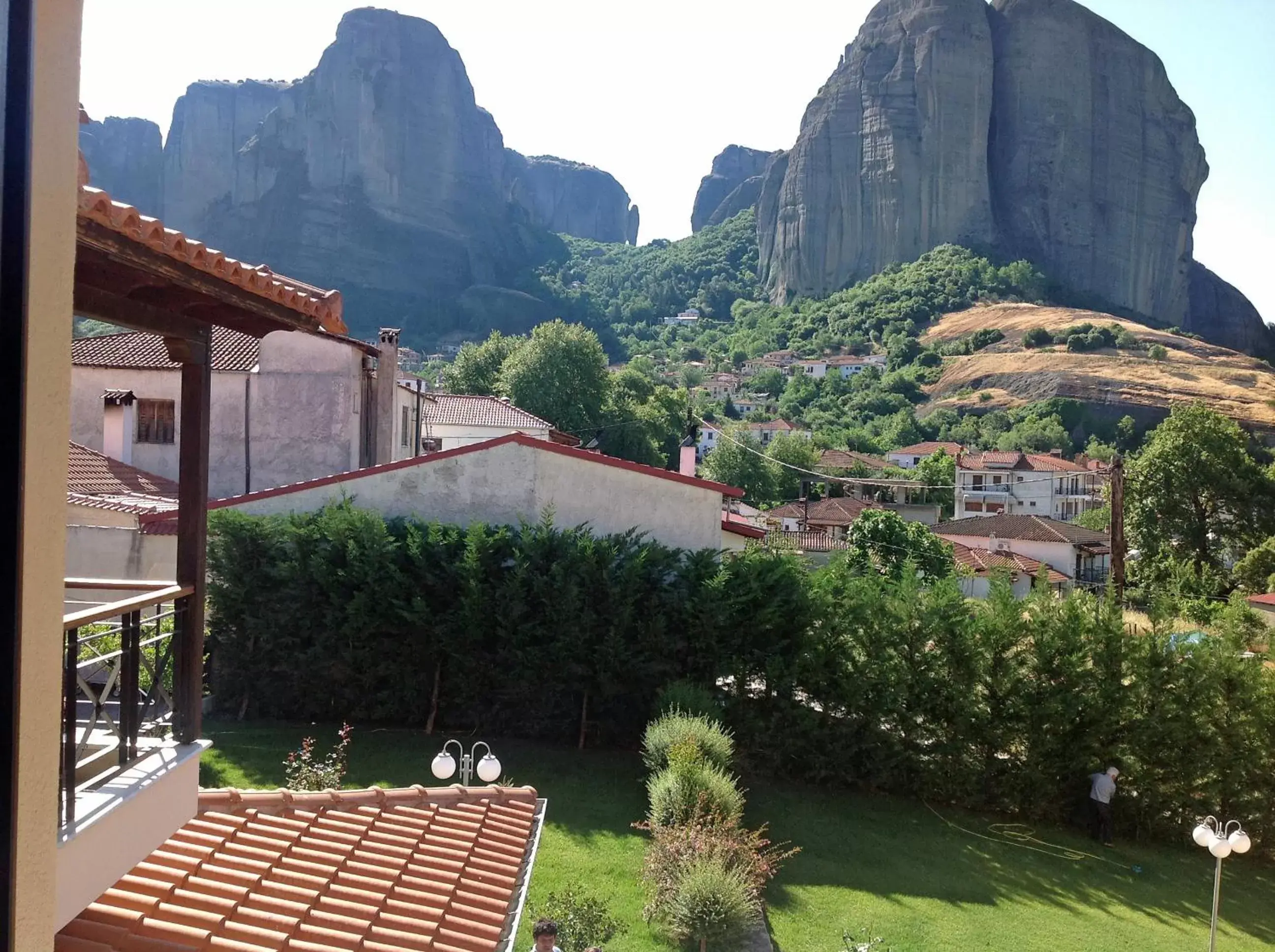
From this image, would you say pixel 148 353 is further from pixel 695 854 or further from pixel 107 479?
pixel 695 854

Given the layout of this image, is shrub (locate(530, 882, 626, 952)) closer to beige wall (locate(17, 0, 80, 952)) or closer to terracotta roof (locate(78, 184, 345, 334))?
terracotta roof (locate(78, 184, 345, 334))

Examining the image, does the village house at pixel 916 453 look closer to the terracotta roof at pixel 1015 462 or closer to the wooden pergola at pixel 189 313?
the terracotta roof at pixel 1015 462

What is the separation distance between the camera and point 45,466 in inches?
87.4

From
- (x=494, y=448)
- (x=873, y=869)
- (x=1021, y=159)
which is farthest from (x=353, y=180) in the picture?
(x=873, y=869)

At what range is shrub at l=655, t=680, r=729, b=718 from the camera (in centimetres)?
1440

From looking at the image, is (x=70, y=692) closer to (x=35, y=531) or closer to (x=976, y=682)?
(x=35, y=531)

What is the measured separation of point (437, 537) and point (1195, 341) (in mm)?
107789

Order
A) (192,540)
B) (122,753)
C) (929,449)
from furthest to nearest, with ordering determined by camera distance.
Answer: (929,449) < (192,540) < (122,753)

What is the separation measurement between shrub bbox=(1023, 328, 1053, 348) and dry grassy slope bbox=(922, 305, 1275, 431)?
102 cm

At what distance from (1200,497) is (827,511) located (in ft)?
63.1

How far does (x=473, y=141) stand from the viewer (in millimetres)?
140625

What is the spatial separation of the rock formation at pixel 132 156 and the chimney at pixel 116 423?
401 feet

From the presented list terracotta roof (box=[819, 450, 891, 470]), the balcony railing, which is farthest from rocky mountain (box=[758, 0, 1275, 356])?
the balcony railing

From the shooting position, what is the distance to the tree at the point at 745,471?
2633 inches
